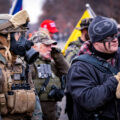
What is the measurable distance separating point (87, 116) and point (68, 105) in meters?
0.36

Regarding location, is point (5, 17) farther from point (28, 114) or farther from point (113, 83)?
point (113, 83)

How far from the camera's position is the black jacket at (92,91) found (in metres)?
3.23

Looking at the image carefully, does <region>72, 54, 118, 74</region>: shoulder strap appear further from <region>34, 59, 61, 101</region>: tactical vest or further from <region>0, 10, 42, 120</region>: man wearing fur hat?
<region>34, 59, 61, 101</region>: tactical vest

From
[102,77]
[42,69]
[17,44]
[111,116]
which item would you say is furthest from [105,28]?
[42,69]

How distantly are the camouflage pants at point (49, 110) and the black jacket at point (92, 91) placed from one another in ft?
7.34

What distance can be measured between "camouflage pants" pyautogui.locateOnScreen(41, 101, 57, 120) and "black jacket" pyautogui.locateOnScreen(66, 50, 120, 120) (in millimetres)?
2239

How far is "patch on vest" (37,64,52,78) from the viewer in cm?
563

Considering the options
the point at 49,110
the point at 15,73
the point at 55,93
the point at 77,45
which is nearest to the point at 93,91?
the point at 15,73

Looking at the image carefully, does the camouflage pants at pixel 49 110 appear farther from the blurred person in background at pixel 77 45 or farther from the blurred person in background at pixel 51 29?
the blurred person in background at pixel 51 29

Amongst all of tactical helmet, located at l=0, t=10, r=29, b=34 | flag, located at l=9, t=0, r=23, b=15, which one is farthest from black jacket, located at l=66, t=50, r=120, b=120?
flag, located at l=9, t=0, r=23, b=15

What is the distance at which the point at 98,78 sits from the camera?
11.1 ft

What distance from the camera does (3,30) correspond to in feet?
13.3

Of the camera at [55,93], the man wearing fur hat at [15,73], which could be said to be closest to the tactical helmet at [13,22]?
the man wearing fur hat at [15,73]

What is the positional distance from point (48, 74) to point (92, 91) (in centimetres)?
243
